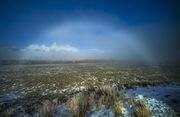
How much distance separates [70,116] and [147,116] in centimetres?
387

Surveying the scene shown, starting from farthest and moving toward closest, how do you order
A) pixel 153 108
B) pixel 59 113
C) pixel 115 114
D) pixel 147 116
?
pixel 59 113 → pixel 153 108 → pixel 115 114 → pixel 147 116

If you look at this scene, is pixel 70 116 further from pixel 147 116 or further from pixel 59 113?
pixel 147 116

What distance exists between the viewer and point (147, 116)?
630 centimetres

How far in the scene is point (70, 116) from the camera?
740 centimetres

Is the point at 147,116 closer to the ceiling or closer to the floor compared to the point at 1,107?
closer to the ceiling

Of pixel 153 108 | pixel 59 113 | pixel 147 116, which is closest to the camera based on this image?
pixel 147 116

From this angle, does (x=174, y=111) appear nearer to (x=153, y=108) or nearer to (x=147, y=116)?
(x=153, y=108)

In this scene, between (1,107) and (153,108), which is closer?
(153,108)

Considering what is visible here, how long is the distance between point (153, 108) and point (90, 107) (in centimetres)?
348

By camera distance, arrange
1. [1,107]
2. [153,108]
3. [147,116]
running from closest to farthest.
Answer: [147,116], [153,108], [1,107]

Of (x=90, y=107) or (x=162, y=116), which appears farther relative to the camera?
(x=90, y=107)

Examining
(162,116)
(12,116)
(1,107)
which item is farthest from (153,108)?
(1,107)

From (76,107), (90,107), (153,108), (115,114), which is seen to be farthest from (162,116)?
(76,107)

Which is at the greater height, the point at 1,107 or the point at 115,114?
the point at 115,114
